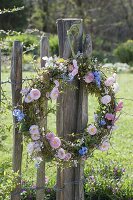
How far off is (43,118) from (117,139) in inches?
177

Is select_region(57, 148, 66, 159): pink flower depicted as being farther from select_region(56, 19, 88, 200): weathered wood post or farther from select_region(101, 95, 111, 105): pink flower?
select_region(101, 95, 111, 105): pink flower

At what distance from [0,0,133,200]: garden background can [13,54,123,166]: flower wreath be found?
0.12 metres

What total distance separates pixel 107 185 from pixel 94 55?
16.6m

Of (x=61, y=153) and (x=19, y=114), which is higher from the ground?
(x=19, y=114)

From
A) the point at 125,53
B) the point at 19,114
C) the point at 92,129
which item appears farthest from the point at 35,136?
the point at 125,53

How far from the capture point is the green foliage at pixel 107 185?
15.1 feet

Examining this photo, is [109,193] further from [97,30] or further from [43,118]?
[97,30]

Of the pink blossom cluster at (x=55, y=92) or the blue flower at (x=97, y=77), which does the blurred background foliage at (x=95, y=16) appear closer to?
the blue flower at (x=97, y=77)

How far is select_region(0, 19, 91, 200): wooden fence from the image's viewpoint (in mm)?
3465

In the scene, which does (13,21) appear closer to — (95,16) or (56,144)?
(95,16)

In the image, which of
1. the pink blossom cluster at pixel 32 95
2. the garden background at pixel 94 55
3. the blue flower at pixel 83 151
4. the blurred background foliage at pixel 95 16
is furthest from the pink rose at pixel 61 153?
the blurred background foliage at pixel 95 16

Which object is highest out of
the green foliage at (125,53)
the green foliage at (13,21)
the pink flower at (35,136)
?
the green foliage at (13,21)

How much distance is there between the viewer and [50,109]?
11.0ft

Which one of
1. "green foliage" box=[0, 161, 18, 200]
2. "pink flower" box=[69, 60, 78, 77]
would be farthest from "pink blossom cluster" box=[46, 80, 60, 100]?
"green foliage" box=[0, 161, 18, 200]
